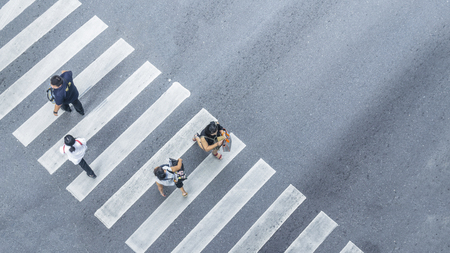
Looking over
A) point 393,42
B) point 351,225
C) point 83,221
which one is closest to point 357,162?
point 351,225

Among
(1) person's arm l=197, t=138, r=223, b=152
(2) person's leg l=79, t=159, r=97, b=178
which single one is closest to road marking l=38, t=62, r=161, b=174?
(2) person's leg l=79, t=159, r=97, b=178

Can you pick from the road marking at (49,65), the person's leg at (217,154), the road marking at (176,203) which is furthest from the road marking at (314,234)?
the road marking at (49,65)

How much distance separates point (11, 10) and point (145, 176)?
16.6 feet

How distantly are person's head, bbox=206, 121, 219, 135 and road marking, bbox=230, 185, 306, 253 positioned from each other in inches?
86.4

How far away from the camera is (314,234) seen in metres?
8.37

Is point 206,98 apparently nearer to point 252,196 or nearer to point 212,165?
point 212,165

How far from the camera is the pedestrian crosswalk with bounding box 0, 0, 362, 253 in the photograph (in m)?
8.29

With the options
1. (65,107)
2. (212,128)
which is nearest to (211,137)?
(212,128)

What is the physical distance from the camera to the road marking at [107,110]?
8.52m

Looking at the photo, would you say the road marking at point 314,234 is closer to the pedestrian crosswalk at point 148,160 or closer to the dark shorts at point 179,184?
the pedestrian crosswalk at point 148,160

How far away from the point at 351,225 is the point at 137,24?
21.6ft

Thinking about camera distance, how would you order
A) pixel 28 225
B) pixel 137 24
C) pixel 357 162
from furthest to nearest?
pixel 137 24 → pixel 357 162 → pixel 28 225

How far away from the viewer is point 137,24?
937 cm

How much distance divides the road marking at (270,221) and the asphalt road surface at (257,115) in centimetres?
11
